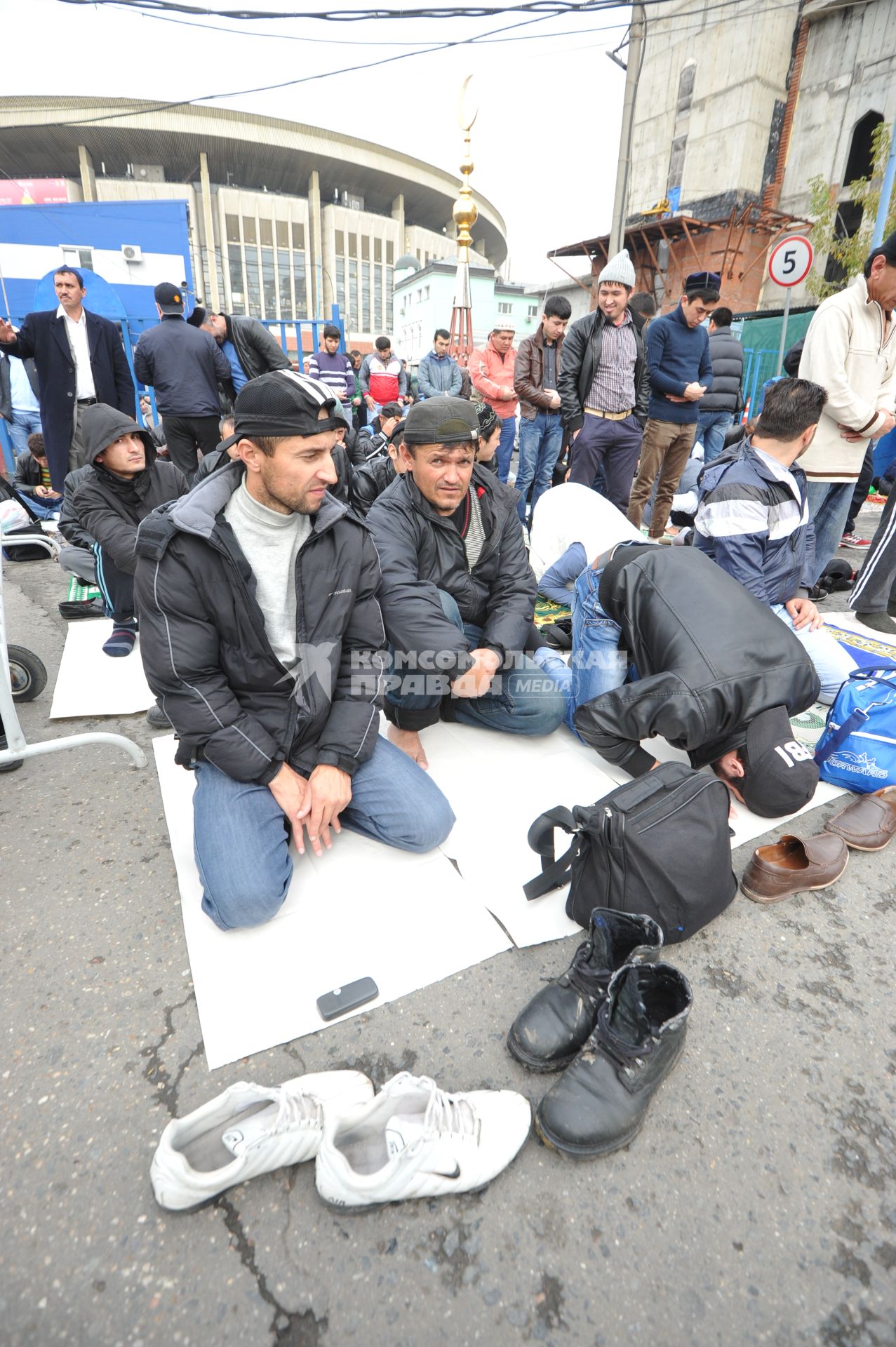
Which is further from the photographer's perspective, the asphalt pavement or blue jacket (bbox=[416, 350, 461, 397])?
blue jacket (bbox=[416, 350, 461, 397])

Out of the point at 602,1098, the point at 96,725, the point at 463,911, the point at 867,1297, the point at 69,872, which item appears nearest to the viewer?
the point at 867,1297

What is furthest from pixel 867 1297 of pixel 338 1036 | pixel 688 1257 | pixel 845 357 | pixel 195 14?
pixel 195 14

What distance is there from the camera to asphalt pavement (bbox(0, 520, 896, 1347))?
1.06 metres

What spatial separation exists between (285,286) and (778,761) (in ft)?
161

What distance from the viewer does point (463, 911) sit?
6.16 ft

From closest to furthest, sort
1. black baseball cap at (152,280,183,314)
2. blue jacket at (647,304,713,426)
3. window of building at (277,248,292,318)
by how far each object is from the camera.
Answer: black baseball cap at (152,280,183,314) → blue jacket at (647,304,713,426) → window of building at (277,248,292,318)

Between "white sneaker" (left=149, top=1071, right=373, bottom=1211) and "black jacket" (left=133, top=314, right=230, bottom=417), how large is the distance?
505cm

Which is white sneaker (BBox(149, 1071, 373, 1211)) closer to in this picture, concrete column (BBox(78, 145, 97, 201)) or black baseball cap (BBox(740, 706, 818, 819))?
black baseball cap (BBox(740, 706, 818, 819))

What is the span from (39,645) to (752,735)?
3927 millimetres

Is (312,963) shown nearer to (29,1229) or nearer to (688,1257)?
(29,1229)

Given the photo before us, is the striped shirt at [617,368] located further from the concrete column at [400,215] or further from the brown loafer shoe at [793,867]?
the concrete column at [400,215]

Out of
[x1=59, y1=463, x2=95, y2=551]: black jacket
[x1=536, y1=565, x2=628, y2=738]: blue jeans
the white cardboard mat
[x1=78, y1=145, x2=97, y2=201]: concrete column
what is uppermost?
[x1=78, y1=145, x2=97, y2=201]: concrete column

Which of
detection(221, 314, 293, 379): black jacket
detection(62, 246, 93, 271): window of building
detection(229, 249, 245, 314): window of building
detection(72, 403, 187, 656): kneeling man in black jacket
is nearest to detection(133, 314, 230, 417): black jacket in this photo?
detection(221, 314, 293, 379): black jacket

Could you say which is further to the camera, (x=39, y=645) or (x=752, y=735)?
(x=39, y=645)
